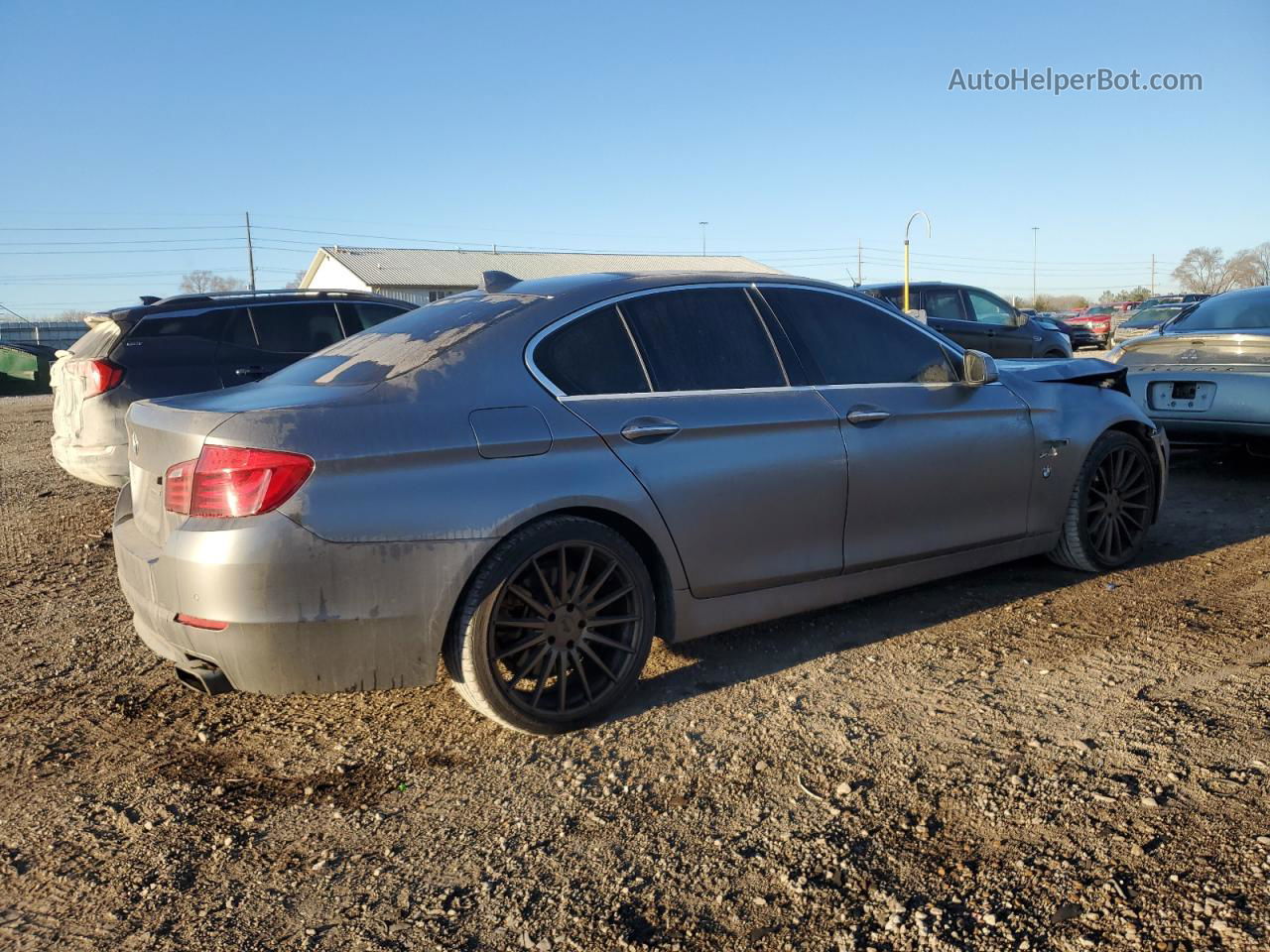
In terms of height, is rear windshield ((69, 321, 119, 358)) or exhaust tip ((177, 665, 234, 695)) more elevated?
rear windshield ((69, 321, 119, 358))

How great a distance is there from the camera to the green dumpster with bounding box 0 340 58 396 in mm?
26359

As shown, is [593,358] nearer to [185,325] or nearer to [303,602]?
[303,602]

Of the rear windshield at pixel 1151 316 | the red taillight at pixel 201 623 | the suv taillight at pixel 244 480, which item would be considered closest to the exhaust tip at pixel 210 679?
the red taillight at pixel 201 623

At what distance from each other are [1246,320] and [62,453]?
8.31m

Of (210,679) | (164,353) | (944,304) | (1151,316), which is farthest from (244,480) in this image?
(1151,316)

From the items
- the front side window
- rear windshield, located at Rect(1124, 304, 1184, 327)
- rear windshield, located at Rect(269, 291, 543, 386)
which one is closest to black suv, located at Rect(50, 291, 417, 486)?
rear windshield, located at Rect(269, 291, 543, 386)

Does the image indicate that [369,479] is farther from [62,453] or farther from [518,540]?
[62,453]

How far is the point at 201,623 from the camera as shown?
3131 millimetres

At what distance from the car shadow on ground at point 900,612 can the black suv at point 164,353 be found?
4.32 metres

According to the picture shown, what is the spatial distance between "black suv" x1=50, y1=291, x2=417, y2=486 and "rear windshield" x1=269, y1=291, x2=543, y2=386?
337cm

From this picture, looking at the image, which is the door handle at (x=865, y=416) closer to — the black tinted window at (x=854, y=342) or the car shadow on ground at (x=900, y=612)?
the black tinted window at (x=854, y=342)

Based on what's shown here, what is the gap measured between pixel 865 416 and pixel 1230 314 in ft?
16.2

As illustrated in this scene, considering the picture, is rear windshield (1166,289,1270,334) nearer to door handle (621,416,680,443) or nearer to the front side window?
door handle (621,416,680,443)

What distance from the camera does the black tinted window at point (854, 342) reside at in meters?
4.31
